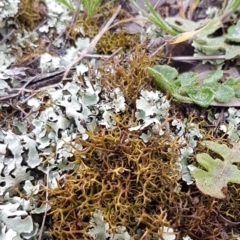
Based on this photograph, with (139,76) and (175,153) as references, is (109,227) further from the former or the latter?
(139,76)

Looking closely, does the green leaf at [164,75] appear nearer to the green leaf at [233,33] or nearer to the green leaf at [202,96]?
the green leaf at [202,96]

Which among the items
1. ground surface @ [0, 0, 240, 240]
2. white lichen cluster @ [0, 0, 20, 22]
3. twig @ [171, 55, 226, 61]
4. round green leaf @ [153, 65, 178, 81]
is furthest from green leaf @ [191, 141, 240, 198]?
white lichen cluster @ [0, 0, 20, 22]

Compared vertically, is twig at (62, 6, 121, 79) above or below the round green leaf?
above

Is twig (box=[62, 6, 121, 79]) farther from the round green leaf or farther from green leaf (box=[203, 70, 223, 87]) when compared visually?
Answer: green leaf (box=[203, 70, 223, 87])

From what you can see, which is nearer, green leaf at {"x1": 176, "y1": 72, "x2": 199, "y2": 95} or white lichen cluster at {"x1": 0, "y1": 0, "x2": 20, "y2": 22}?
green leaf at {"x1": 176, "y1": 72, "x2": 199, "y2": 95}

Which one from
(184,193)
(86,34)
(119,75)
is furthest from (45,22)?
(184,193)

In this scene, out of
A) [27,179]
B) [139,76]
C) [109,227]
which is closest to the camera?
[109,227]

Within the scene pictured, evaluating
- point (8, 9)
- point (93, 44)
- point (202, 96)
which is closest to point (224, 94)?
point (202, 96)

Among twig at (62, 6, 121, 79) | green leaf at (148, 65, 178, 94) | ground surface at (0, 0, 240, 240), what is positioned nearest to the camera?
ground surface at (0, 0, 240, 240)
